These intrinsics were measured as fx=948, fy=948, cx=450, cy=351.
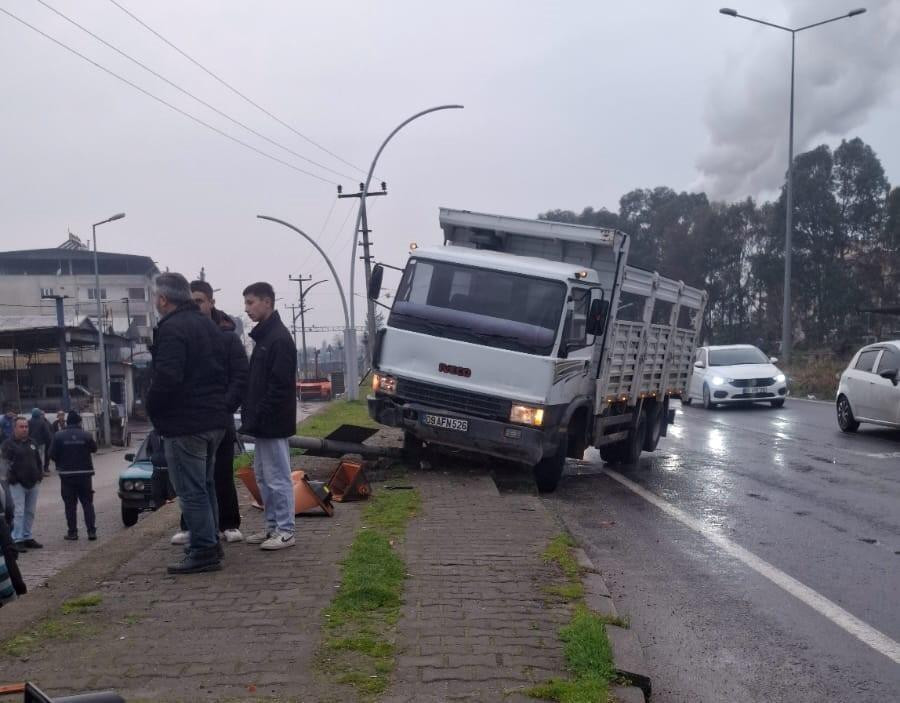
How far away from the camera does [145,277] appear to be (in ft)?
266

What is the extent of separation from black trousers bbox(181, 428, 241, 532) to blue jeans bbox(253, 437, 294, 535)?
28cm

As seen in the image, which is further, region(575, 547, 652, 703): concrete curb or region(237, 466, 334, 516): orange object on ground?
region(237, 466, 334, 516): orange object on ground

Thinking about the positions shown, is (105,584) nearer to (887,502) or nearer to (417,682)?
(417,682)

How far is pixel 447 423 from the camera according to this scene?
33.5 ft

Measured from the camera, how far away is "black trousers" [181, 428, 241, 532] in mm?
7105

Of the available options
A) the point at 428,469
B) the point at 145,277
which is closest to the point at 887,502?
the point at 428,469

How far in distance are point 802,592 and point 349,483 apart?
4.28 metres

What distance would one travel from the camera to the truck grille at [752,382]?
2377 cm

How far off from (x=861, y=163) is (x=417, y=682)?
44944 millimetres

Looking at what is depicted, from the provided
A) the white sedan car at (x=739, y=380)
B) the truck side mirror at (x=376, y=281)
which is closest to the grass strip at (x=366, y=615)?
the truck side mirror at (x=376, y=281)

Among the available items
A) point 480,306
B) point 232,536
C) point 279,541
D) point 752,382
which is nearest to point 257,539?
point 232,536

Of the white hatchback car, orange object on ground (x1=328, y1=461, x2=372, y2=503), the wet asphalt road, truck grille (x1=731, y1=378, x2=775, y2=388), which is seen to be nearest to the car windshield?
truck grille (x1=731, y1=378, x2=775, y2=388)

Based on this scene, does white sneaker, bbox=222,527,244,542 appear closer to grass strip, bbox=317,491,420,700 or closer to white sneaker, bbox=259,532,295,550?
white sneaker, bbox=259,532,295,550

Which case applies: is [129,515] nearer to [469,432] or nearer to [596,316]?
[469,432]
